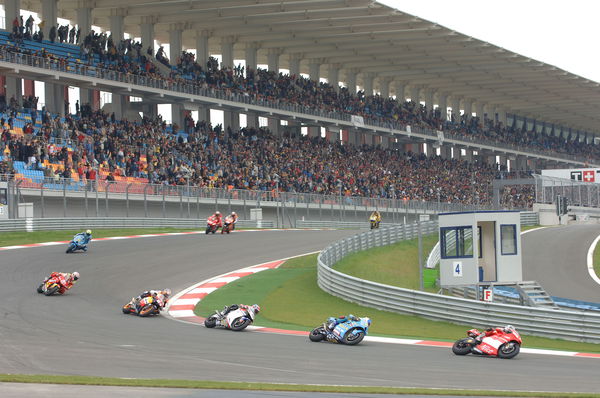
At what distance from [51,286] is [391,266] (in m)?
13.2

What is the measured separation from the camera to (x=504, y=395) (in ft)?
33.8

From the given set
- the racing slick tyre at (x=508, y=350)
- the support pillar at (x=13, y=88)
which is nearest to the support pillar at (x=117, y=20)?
the support pillar at (x=13, y=88)

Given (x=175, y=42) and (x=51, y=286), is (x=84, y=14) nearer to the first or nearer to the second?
(x=175, y=42)

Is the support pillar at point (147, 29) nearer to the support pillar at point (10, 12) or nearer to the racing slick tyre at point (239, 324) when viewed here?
the support pillar at point (10, 12)

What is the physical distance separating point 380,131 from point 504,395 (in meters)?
57.0

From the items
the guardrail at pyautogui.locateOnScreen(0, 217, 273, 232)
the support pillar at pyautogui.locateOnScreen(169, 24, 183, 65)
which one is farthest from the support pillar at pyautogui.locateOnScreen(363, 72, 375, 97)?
the guardrail at pyautogui.locateOnScreen(0, 217, 273, 232)

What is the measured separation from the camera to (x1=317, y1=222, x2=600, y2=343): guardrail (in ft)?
53.2

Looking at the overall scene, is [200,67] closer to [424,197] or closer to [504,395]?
[424,197]

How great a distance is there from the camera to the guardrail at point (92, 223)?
32031 mm

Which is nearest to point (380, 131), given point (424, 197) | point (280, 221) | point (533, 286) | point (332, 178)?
point (424, 197)

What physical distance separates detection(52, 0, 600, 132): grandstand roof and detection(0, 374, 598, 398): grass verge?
135 ft

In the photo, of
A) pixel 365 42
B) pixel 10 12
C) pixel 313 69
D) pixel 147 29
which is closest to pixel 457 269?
pixel 10 12

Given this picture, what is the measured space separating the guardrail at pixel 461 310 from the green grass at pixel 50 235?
1161cm

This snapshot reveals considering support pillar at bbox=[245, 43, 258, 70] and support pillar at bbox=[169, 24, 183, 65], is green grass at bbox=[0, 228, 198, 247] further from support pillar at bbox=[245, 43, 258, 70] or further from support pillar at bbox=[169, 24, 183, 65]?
support pillar at bbox=[245, 43, 258, 70]
